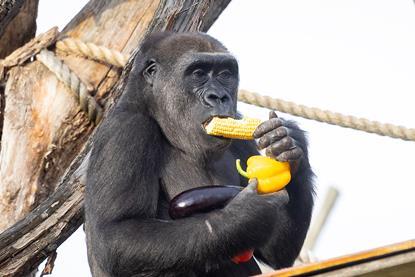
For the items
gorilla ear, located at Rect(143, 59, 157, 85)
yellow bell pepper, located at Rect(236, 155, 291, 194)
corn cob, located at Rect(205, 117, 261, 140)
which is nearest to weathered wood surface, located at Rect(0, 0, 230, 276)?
gorilla ear, located at Rect(143, 59, 157, 85)

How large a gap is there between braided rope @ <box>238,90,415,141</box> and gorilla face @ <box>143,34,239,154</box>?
0.70 m

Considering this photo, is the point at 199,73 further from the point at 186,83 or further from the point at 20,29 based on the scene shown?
the point at 20,29

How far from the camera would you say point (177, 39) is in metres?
5.23

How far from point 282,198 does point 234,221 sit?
0.25 metres

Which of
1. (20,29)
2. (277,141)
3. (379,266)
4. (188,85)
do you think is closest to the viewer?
(379,266)

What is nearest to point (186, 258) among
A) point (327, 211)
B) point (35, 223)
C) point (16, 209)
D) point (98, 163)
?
point (98, 163)

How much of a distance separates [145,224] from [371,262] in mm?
1669

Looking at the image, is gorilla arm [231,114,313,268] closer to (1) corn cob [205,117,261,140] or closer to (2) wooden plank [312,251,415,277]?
(1) corn cob [205,117,261,140]

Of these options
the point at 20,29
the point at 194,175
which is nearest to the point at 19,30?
the point at 20,29

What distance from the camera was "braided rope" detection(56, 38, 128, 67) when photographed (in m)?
5.79

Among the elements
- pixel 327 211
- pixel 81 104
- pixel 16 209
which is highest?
pixel 81 104

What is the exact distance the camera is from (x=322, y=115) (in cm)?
587

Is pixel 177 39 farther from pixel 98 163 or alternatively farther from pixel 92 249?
pixel 92 249

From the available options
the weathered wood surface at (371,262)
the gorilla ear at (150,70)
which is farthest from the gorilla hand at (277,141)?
the weathered wood surface at (371,262)
